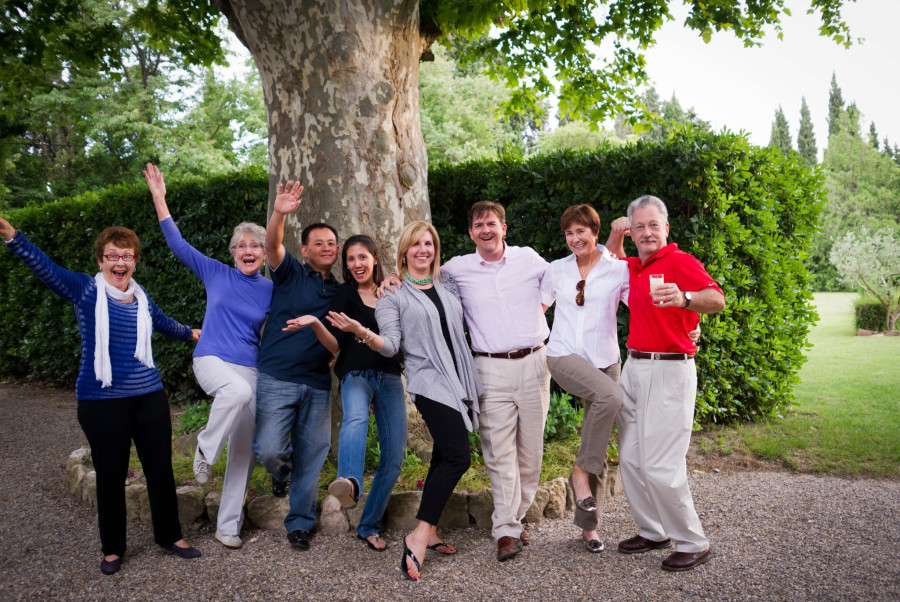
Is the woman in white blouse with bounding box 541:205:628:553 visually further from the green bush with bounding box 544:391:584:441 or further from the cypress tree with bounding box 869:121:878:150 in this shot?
the cypress tree with bounding box 869:121:878:150

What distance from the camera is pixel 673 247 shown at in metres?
3.66

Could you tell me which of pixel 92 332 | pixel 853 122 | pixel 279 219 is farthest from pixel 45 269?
pixel 853 122

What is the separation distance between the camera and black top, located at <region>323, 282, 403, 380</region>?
3.86 m

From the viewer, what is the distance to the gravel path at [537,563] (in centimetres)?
336

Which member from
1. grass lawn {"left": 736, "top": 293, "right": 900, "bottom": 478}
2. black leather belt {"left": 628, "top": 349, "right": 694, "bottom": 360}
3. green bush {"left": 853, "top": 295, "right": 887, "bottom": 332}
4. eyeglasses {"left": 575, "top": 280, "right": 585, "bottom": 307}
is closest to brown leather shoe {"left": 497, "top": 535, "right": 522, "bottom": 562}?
black leather belt {"left": 628, "top": 349, "right": 694, "bottom": 360}

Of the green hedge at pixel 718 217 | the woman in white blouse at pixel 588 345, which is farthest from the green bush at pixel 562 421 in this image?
the woman in white blouse at pixel 588 345

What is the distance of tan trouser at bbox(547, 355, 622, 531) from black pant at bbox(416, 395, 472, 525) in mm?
708

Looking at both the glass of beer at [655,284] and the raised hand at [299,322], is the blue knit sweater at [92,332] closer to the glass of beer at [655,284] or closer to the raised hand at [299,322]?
the raised hand at [299,322]

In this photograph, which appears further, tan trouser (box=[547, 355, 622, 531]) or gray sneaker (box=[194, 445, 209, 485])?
gray sneaker (box=[194, 445, 209, 485])

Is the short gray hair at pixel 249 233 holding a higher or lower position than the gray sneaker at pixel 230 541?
higher

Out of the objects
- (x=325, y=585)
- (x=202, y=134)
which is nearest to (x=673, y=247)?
(x=325, y=585)

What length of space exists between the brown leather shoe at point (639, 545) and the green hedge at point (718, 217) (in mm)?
2604

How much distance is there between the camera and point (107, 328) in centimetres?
369

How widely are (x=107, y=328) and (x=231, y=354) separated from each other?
2.35ft
